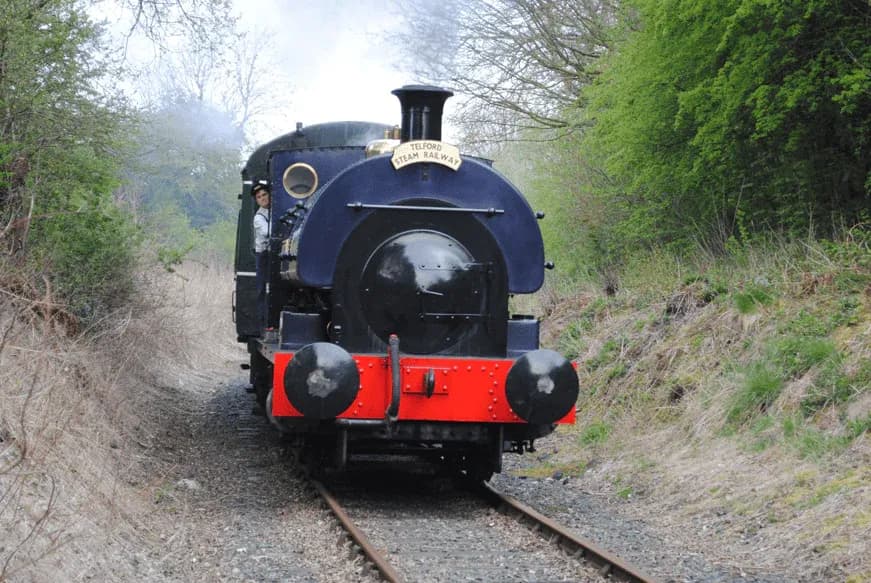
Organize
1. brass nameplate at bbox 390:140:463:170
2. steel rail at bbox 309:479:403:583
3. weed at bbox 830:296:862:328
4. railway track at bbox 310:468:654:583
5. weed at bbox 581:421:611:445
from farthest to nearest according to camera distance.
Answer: weed at bbox 581:421:611:445 < weed at bbox 830:296:862:328 < brass nameplate at bbox 390:140:463:170 < railway track at bbox 310:468:654:583 < steel rail at bbox 309:479:403:583

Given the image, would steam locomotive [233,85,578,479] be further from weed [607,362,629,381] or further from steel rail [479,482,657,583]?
weed [607,362,629,381]

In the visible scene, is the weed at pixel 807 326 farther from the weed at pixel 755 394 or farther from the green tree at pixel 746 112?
the green tree at pixel 746 112

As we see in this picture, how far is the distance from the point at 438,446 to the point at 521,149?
1847 cm

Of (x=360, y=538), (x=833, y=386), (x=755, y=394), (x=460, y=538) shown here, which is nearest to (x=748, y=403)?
(x=755, y=394)

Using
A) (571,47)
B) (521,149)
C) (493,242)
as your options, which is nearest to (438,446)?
(493,242)

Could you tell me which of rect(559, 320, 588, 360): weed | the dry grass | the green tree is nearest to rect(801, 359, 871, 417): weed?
the green tree

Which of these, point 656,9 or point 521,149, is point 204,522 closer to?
point 656,9

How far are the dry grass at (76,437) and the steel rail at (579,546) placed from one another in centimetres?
243

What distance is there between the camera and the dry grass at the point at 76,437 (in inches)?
208

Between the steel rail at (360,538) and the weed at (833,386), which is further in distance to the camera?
the weed at (833,386)

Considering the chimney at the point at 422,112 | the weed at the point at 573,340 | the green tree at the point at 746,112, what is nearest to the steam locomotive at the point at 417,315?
the chimney at the point at 422,112

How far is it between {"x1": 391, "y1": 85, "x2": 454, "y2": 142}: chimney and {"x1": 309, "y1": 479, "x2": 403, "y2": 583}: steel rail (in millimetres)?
2662

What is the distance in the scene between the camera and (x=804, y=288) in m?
10.0

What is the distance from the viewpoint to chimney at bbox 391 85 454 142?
7.73m
